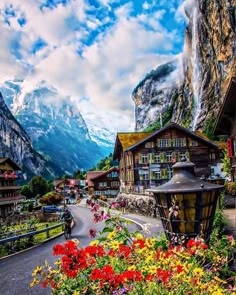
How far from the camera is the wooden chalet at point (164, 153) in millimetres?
40969

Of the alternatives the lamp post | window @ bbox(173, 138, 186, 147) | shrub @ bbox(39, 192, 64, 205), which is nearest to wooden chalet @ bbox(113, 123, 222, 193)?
window @ bbox(173, 138, 186, 147)

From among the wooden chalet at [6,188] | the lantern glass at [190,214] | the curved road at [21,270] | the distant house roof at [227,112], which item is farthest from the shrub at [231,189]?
the wooden chalet at [6,188]

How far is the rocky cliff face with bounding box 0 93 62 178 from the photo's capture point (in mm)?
155375

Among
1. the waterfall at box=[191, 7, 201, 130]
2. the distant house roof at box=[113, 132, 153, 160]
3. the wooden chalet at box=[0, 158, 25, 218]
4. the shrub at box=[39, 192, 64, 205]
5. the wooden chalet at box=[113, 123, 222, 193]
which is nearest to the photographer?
the wooden chalet at box=[113, 123, 222, 193]

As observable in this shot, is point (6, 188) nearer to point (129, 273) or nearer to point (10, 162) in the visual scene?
point (10, 162)

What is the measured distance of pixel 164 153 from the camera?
41.7 meters

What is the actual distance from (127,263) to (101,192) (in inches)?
3015

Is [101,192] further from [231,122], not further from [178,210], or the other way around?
[178,210]

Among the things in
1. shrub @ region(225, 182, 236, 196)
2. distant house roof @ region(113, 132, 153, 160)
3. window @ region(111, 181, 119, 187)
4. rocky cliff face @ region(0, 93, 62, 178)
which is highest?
rocky cliff face @ region(0, 93, 62, 178)

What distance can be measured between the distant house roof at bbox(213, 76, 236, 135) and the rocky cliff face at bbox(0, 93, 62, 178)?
134616mm

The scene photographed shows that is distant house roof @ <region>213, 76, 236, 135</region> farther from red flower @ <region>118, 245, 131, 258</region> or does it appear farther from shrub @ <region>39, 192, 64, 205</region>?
shrub @ <region>39, 192, 64, 205</region>

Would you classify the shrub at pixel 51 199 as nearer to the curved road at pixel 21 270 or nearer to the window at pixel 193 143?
the window at pixel 193 143

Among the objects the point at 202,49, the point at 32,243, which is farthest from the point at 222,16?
the point at 32,243

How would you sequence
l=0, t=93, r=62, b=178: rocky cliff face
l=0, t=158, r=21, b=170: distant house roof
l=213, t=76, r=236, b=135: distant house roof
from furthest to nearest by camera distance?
l=0, t=93, r=62, b=178: rocky cliff face, l=0, t=158, r=21, b=170: distant house roof, l=213, t=76, r=236, b=135: distant house roof
